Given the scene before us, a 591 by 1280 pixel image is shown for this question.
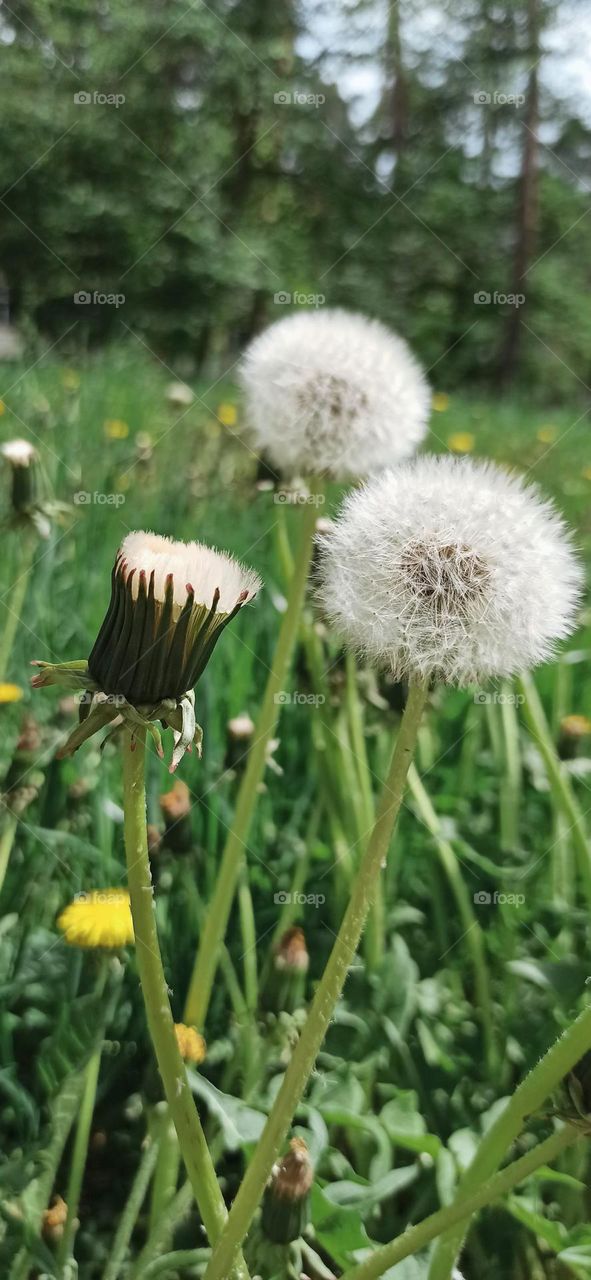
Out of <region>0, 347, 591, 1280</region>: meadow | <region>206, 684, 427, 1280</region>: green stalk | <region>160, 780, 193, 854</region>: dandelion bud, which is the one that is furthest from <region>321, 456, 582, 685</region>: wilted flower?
<region>160, 780, 193, 854</region>: dandelion bud

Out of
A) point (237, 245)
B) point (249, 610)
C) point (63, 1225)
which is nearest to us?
point (63, 1225)

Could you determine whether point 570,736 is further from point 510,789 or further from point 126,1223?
point 126,1223

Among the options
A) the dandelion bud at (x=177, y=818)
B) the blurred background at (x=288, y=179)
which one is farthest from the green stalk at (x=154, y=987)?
the blurred background at (x=288, y=179)

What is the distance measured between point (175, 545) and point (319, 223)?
12082mm

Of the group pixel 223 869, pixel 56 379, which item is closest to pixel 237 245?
pixel 56 379

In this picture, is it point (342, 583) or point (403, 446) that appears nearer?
point (342, 583)

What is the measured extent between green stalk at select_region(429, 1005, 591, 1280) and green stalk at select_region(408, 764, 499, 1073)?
1.28 ft

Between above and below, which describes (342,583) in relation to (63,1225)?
above

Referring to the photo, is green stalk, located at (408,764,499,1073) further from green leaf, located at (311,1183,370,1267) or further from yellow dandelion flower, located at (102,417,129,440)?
yellow dandelion flower, located at (102,417,129,440)

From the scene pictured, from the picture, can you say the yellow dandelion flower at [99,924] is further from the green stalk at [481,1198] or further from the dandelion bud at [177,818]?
the green stalk at [481,1198]

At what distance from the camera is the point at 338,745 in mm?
1136

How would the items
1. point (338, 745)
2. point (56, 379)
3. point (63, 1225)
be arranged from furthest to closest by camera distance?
1. point (56, 379)
2. point (338, 745)
3. point (63, 1225)

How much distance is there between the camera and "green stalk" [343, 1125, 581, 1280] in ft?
1.67

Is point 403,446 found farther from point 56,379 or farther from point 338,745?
point 56,379
